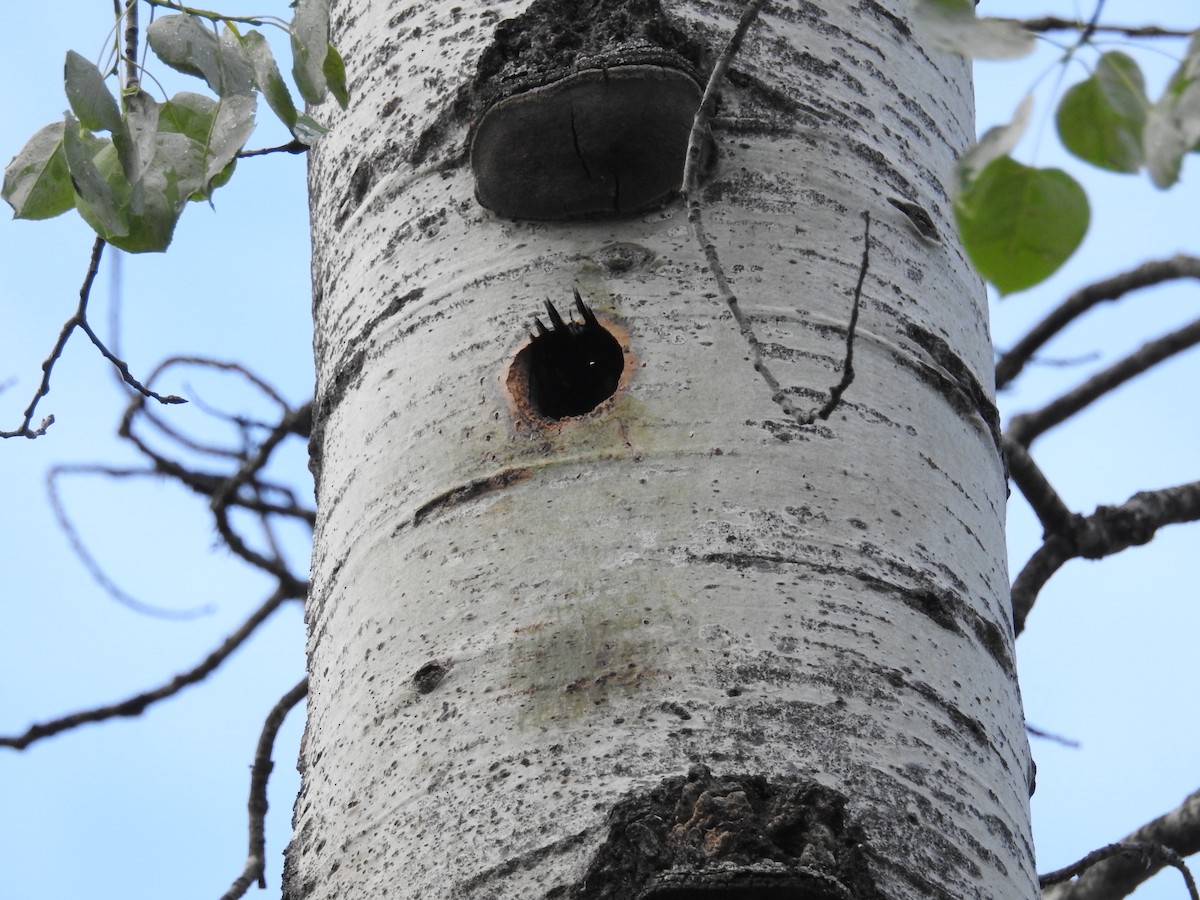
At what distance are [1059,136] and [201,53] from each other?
86 centimetres

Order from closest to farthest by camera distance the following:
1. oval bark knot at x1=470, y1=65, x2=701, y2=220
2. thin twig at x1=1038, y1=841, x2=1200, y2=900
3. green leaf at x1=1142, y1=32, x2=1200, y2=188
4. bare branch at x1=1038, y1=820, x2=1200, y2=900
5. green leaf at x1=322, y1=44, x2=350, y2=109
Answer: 1. green leaf at x1=1142, y1=32, x2=1200, y2=188
2. green leaf at x1=322, y1=44, x2=350, y2=109
3. oval bark knot at x1=470, y1=65, x2=701, y2=220
4. thin twig at x1=1038, y1=841, x2=1200, y2=900
5. bare branch at x1=1038, y1=820, x2=1200, y2=900

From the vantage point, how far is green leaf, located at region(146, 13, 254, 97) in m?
1.63

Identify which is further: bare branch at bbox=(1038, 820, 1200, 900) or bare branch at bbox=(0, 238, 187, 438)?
bare branch at bbox=(1038, 820, 1200, 900)

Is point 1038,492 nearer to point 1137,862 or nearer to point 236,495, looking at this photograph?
point 1137,862

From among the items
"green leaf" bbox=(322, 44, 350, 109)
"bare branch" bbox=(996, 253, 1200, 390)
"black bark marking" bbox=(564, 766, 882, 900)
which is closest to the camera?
"black bark marking" bbox=(564, 766, 882, 900)

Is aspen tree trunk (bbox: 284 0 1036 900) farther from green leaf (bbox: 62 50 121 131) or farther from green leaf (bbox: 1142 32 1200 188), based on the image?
green leaf (bbox: 1142 32 1200 188)

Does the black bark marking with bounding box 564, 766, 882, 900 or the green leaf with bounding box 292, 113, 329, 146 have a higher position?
the green leaf with bounding box 292, 113, 329, 146

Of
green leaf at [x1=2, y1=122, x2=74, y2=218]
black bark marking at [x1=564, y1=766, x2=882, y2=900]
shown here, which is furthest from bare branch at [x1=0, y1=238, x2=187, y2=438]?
black bark marking at [x1=564, y1=766, x2=882, y2=900]

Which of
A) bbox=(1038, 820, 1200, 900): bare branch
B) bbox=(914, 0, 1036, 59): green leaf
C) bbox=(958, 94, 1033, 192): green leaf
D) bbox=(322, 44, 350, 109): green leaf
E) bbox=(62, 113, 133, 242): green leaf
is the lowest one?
bbox=(958, 94, 1033, 192): green leaf

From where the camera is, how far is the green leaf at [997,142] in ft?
3.82

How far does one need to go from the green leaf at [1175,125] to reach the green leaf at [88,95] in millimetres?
958

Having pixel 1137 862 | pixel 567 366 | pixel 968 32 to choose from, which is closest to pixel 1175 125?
pixel 968 32

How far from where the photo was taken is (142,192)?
1674 mm

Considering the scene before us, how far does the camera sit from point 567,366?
180 cm
